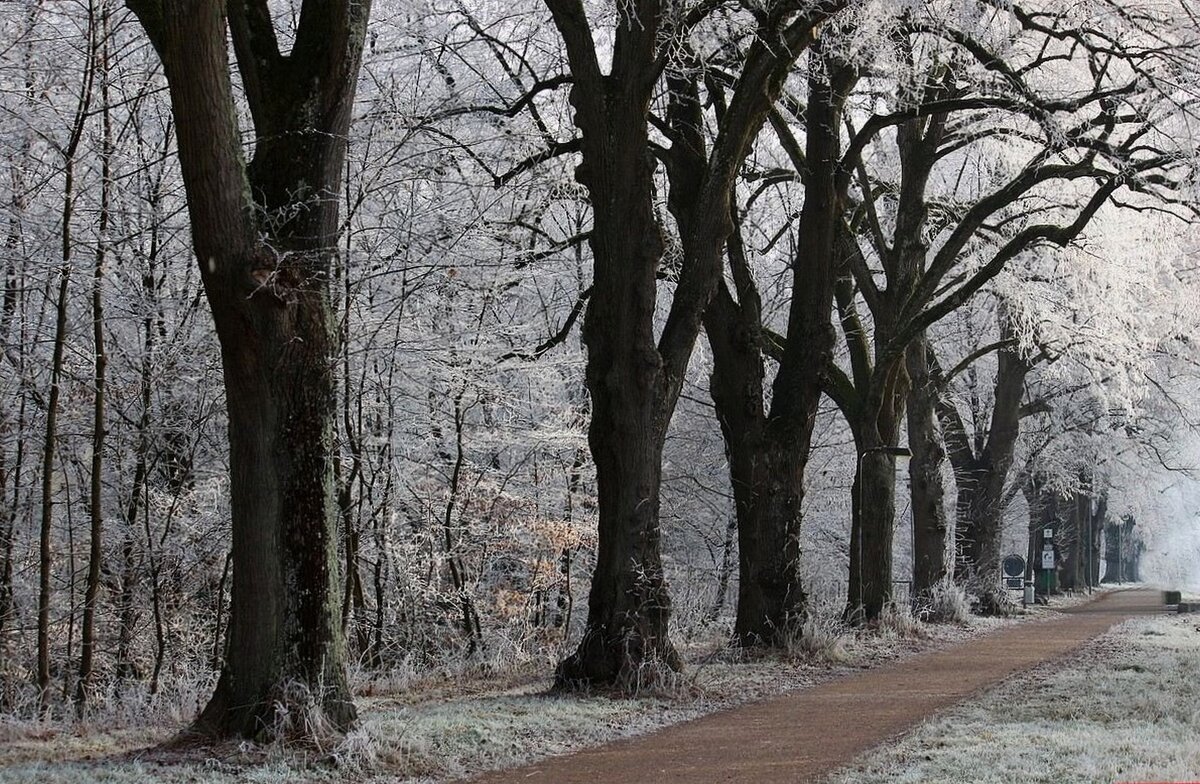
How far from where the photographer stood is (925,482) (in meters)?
21.5

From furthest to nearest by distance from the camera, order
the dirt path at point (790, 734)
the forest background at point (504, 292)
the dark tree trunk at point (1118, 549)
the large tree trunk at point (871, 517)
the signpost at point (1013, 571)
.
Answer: the dark tree trunk at point (1118, 549) → the signpost at point (1013, 571) → the large tree trunk at point (871, 517) → the forest background at point (504, 292) → the dirt path at point (790, 734)

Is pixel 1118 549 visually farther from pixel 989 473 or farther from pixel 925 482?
pixel 925 482

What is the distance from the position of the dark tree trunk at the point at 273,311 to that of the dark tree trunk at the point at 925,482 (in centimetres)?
1527

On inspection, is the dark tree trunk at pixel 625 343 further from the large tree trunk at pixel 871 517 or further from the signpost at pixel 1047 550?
the signpost at pixel 1047 550

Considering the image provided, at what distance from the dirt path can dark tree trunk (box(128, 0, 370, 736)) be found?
1446mm

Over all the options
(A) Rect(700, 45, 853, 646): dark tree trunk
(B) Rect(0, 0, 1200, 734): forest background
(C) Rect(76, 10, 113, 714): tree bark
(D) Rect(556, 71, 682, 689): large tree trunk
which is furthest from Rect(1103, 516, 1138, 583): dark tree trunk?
(C) Rect(76, 10, 113, 714): tree bark

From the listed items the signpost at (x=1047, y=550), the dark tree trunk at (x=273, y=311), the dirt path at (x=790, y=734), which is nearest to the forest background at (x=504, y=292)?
the dark tree trunk at (x=273, y=311)

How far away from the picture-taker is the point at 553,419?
17750 millimetres

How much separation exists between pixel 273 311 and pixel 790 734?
477cm

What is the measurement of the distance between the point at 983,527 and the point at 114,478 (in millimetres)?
17890

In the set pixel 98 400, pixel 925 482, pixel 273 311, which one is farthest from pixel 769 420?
pixel 925 482

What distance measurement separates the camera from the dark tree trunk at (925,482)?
21.2m

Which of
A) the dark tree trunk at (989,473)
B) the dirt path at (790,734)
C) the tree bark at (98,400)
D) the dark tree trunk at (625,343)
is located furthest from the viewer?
the dark tree trunk at (989,473)

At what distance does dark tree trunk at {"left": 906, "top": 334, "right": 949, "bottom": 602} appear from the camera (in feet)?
69.7
